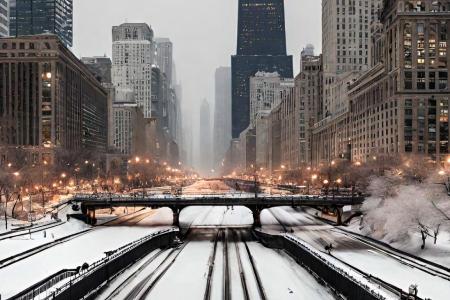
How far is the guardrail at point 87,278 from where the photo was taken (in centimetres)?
4766

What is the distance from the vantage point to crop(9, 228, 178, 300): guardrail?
47.7 metres

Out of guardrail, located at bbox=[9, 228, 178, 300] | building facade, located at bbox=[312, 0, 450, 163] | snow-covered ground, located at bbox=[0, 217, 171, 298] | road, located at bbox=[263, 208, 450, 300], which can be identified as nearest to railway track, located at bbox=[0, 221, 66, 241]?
snow-covered ground, located at bbox=[0, 217, 171, 298]

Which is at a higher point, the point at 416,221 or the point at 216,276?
the point at 416,221

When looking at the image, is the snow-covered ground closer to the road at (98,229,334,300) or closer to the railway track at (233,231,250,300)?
the road at (98,229,334,300)

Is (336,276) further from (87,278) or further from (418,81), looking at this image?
(418,81)

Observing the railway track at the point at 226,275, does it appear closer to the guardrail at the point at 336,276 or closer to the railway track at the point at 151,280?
the railway track at the point at 151,280

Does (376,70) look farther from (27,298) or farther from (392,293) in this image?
(27,298)

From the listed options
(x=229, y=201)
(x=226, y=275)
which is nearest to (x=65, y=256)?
(x=226, y=275)

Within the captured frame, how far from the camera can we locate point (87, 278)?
5419 cm

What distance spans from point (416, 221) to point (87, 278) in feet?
152

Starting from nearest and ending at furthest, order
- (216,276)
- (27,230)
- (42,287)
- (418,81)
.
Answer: (42,287) < (216,276) < (27,230) < (418,81)

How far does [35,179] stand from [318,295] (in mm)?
104657

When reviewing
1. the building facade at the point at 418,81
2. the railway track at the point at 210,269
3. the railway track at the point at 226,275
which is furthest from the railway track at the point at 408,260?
the building facade at the point at 418,81

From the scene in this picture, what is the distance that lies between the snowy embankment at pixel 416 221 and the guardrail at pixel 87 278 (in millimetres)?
36162
